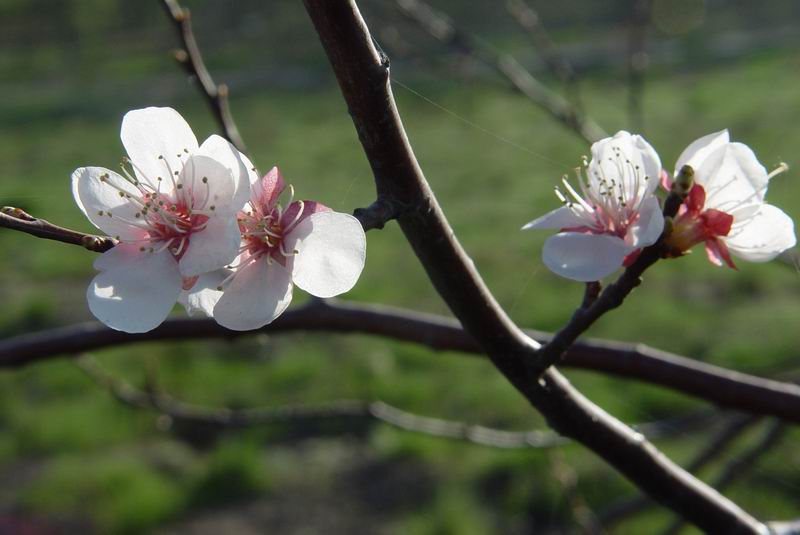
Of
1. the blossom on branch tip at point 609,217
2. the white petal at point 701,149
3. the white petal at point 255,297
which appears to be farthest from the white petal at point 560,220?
the white petal at point 255,297

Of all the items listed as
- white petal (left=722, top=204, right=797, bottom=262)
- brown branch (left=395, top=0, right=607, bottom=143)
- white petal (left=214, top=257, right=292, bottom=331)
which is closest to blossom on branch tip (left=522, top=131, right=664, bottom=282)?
white petal (left=722, top=204, right=797, bottom=262)

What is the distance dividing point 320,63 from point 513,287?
7.15 m

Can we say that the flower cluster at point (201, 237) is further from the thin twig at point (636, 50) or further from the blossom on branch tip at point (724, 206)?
the thin twig at point (636, 50)

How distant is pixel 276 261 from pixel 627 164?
1.12 ft

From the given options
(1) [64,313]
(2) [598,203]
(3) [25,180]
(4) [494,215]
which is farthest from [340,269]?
(3) [25,180]

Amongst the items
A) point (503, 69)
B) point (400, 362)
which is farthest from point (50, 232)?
point (400, 362)

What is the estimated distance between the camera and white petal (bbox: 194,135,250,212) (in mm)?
682

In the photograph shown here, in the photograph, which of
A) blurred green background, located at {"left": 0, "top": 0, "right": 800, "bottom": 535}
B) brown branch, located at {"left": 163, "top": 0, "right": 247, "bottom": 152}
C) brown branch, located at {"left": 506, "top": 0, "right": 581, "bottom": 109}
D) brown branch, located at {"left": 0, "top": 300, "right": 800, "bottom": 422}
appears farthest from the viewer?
blurred green background, located at {"left": 0, "top": 0, "right": 800, "bottom": 535}

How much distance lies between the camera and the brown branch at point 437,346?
1023 mm

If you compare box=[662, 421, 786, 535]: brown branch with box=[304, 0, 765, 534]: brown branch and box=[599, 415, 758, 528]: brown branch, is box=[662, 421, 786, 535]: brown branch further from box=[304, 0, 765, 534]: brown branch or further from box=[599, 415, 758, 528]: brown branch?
box=[304, 0, 765, 534]: brown branch

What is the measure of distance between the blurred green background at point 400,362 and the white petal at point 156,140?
27 centimetres

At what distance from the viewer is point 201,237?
2.25 ft

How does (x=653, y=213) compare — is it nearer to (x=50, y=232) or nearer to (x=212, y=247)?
(x=212, y=247)

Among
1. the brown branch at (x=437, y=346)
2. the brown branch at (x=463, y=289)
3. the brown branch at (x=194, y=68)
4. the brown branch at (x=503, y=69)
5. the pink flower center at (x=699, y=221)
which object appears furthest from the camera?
the brown branch at (x=503, y=69)
